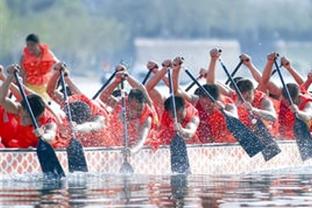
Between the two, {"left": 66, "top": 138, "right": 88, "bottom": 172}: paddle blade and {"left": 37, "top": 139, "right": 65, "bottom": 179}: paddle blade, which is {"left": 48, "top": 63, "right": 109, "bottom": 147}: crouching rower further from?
{"left": 37, "top": 139, "right": 65, "bottom": 179}: paddle blade

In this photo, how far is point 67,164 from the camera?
18531mm

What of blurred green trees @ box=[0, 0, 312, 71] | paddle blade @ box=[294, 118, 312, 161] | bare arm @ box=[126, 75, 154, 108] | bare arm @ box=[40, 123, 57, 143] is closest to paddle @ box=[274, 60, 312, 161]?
paddle blade @ box=[294, 118, 312, 161]

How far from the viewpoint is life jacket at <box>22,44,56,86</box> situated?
72.2 feet

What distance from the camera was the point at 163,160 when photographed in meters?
19.2

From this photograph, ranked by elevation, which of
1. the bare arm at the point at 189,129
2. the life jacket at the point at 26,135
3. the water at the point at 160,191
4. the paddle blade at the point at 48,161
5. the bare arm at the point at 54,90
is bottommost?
the water at the point at 160,191

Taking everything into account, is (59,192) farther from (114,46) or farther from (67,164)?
(114,46)

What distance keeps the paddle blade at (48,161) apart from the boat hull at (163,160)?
0.08 meters

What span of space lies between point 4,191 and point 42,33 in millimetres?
35859

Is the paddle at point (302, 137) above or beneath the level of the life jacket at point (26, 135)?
above

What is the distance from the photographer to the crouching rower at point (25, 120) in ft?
60.2

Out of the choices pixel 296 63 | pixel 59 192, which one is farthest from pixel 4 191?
pixel 296 63

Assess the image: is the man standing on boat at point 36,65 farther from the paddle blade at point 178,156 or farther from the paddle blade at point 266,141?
the paddle blade at point 178,156

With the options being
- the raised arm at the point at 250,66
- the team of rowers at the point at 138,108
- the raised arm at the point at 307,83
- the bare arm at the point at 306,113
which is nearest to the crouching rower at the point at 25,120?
the team of rowers at the point at 138,108

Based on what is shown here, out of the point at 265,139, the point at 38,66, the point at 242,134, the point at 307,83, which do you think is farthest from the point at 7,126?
the point at 307,83
